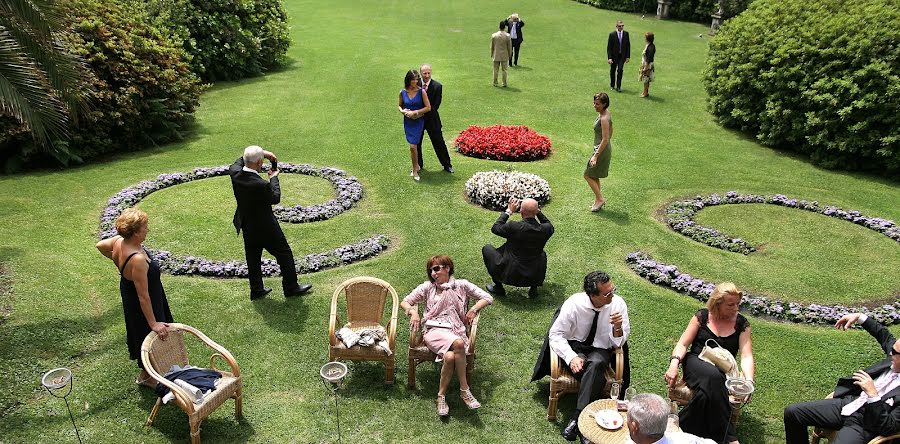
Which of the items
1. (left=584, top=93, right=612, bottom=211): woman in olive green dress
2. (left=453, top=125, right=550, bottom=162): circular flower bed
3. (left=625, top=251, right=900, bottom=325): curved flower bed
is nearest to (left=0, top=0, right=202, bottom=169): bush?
(left=453, top=125, right=550, bottom=162): circular flower bed

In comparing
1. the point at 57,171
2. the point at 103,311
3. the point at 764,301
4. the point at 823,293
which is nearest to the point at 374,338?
the point at 103,311

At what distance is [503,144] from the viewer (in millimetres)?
15148

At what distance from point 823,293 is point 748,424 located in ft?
12.9

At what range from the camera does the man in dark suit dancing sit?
574cm

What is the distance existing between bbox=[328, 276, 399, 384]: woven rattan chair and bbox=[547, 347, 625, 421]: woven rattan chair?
6.00 ft

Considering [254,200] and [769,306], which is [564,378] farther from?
[254,200]

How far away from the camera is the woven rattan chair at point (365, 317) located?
23.9ft

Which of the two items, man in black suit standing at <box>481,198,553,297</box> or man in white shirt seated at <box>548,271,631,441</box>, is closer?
man in white shirt seated at <box>548,271,631,441</box>

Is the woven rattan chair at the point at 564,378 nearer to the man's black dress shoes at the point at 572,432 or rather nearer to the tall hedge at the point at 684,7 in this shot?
the man's black dress shoes at the point at 572,432

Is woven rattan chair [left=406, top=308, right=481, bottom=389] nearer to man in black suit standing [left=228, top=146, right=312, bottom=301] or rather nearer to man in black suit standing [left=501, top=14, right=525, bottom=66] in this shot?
man in black suit standing [left=228, top=146, right=312, bottom=301]

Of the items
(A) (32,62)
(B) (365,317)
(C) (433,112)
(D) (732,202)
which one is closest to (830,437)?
(B) (365,317)

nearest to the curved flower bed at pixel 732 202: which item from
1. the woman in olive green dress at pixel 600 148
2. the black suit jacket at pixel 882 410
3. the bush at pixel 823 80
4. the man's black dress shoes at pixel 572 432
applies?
the woman in olive green dress at pixel 600 148

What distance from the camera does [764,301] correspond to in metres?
9.24

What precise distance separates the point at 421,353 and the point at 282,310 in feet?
8.59
